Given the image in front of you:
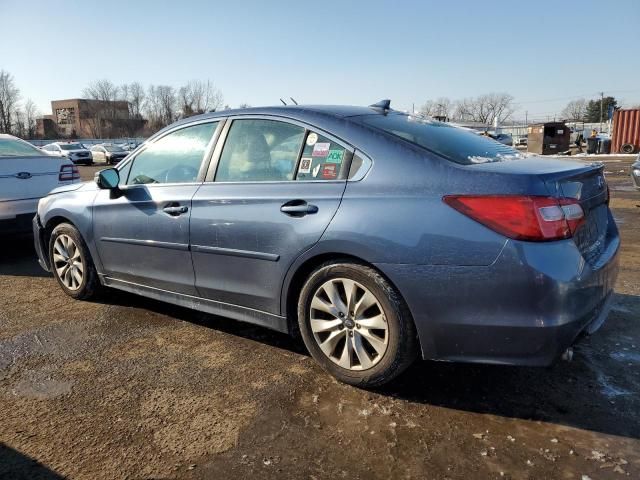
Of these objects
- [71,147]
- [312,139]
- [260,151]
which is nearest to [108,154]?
[71,147]

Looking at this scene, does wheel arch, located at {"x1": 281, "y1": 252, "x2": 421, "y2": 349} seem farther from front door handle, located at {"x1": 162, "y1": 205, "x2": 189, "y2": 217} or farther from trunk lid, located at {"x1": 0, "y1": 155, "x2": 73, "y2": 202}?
trunk lid, located at {"x1": 0, "y1": 155, "x2": 73, "y2": 202}

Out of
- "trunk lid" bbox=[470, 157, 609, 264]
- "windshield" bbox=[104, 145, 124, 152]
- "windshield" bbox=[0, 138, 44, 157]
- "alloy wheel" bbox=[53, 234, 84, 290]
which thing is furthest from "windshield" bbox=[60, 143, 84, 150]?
"trunk lid" bbox=[470, 157, 609, 264]

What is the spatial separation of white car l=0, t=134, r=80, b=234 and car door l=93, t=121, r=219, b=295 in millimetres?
2518

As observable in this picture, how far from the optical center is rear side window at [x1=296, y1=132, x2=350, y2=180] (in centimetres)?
298

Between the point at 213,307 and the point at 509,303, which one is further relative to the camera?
the point at 213,307

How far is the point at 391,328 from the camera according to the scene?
271cm

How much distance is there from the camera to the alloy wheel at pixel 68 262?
4.57 m

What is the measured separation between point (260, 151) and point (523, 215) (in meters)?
1.73

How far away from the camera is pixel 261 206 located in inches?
125

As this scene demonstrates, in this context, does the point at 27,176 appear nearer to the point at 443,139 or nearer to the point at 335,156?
the point at 335,156

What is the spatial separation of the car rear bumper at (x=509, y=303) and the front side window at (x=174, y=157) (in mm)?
1763

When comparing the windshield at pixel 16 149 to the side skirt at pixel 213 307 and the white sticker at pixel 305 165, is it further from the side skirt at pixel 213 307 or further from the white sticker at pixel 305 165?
the white sticker at pixel 305 165

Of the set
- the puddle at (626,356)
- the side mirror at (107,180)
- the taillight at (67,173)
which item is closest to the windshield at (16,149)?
the taillight at (67,173)

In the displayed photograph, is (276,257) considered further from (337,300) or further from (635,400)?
(635,400)
